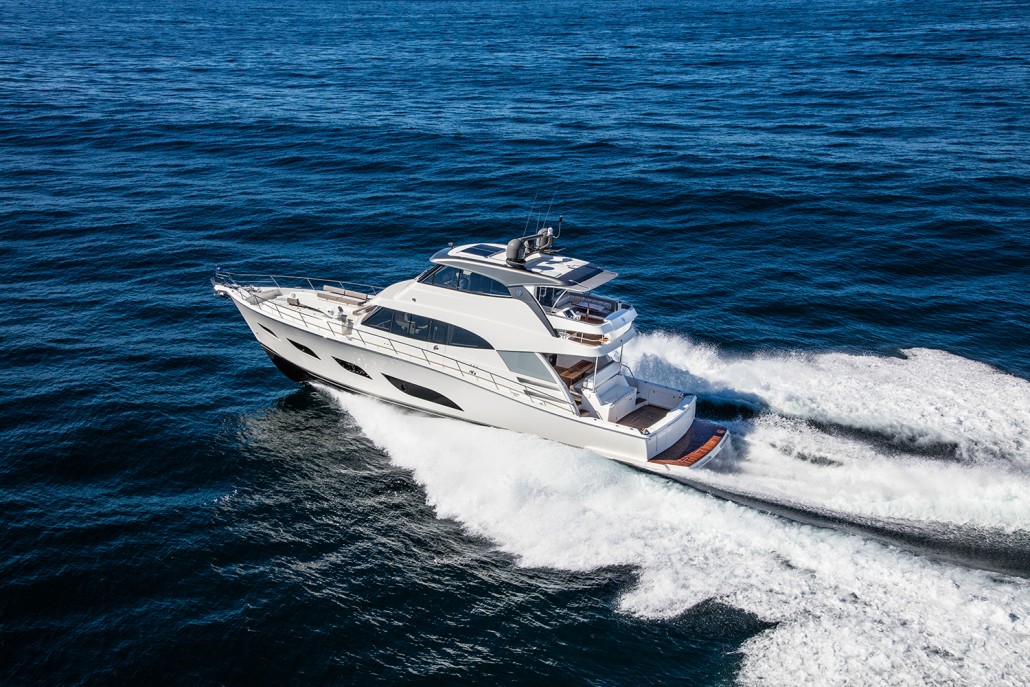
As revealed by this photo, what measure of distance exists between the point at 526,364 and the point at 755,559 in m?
7.32

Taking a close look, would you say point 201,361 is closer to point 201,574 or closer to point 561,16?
point 201,574

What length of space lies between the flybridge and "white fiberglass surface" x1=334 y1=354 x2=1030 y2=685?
13.4ft

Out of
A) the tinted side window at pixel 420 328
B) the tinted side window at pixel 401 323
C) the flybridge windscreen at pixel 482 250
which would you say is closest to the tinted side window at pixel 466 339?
the tinted side window at pixel 420 328

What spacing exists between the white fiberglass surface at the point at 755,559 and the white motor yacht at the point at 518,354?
68 centimetres

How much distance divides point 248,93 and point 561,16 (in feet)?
170

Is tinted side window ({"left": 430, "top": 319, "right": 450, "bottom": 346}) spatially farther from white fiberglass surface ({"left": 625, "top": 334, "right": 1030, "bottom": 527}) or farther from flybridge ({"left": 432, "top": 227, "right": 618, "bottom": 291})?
white fiberglass surface ({"left": 625, "top": 334, "right": 1030, "bottom": 527})

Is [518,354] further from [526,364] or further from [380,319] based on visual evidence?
[380,319]

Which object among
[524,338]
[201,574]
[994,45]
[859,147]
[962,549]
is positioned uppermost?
[994,45]

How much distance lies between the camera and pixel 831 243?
111 ft

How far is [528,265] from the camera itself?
21.9 m

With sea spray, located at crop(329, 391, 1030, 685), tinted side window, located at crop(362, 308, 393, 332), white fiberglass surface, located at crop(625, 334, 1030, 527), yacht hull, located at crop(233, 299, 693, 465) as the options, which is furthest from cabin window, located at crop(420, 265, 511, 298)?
white fiberglass surface, located at crop(625, 334, 1030, 527)

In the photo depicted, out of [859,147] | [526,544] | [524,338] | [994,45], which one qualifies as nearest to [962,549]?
[526,544]

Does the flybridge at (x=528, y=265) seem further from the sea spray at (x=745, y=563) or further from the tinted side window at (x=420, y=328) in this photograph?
the sea spray at (x=745, y=563)

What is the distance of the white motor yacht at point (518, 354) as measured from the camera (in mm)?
20672
